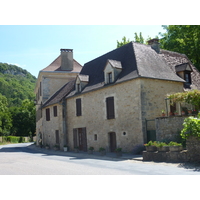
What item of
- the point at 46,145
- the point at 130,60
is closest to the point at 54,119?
the point at 46,145

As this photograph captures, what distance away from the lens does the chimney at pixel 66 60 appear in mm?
31641

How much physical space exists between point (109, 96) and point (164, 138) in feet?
19.2

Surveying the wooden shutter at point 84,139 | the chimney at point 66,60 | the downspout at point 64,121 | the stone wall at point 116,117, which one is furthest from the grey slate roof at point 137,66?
the chimney at point 66,60

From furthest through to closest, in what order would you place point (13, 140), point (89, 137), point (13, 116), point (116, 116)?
point (13, 116) < point (13, 140) < point (89, 137) < point (116, 116)

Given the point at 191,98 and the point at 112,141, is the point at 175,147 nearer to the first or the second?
the point at 191,98

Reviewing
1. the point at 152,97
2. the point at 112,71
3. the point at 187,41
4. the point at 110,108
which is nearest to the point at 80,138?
the point at 110,108

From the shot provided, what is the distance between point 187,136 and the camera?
11.4m

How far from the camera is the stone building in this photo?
56.4 ft

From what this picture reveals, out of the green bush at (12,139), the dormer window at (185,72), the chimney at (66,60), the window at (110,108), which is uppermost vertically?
the chimney at (66,60)

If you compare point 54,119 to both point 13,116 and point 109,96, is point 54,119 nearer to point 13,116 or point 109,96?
point 109,96

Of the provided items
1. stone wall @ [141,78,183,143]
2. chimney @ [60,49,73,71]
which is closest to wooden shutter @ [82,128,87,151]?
stone wall @ [141,78,183,143]

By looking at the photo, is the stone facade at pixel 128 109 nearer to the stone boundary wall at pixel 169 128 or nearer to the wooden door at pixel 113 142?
the wooden door at pixel 113 142

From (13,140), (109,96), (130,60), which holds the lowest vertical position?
(13,140)

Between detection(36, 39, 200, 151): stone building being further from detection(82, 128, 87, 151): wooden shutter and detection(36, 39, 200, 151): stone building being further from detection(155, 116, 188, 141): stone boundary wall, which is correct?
detection(155, 116, 188, 141): stone boundary wall
